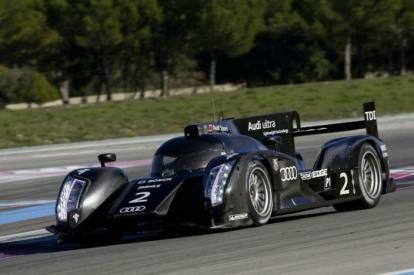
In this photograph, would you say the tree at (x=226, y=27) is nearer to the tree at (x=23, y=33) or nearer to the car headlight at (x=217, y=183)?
the tree at (x=23, y=33)

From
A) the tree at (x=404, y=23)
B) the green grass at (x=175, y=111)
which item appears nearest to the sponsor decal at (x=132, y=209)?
the green grass at (x=175, y=111)

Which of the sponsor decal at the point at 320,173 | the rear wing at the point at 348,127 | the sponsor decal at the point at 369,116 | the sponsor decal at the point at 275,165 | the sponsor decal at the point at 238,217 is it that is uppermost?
the sponsor decal at the point at 369,116

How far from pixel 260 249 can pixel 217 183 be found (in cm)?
113

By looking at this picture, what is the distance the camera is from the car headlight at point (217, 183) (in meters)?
9.02

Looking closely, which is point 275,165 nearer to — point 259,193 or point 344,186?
point 259,193

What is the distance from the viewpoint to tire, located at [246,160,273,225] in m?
9.35

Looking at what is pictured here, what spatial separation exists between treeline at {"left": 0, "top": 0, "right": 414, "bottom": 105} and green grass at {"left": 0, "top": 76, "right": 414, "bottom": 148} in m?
13.1

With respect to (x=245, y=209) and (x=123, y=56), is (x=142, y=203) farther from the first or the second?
(x=123, y=56)

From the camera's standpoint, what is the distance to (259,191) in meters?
9.52

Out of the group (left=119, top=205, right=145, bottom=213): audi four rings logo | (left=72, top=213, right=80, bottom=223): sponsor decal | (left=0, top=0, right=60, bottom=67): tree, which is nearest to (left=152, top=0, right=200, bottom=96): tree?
(left=0, top=0, right=60, bottom=67): tree

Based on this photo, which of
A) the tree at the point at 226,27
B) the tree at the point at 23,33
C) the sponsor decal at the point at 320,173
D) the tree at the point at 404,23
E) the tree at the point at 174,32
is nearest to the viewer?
the sponsor decal at the point at 320,173

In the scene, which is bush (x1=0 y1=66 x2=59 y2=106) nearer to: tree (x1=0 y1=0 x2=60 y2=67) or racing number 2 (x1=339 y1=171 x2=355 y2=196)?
tree (x1=0 y1=0 x2=60 y2=67)

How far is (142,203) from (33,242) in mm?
1853

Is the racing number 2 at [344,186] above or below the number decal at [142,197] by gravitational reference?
below
